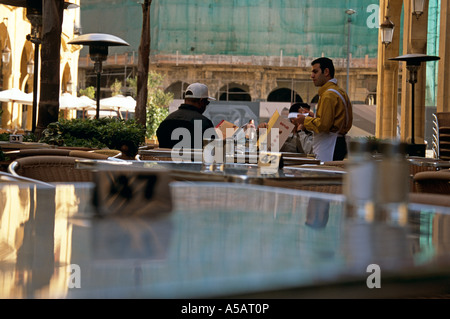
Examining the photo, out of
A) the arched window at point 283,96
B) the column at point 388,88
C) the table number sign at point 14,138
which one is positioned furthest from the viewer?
the arched window at point 283,96

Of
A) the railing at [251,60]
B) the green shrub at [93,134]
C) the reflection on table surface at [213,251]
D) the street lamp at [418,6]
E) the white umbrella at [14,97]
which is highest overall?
the railing at [251,60]

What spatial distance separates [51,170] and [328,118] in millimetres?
2852

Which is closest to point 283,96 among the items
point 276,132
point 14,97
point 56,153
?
point 14,97

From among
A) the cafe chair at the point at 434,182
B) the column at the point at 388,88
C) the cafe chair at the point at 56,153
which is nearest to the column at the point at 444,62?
the column at the point at 388,88

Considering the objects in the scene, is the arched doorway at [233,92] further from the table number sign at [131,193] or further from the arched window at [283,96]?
the table number sign at [131,193]

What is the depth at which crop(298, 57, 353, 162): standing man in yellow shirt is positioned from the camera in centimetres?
559

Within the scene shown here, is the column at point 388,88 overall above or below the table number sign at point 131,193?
above

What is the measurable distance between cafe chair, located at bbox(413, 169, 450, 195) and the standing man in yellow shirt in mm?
2385

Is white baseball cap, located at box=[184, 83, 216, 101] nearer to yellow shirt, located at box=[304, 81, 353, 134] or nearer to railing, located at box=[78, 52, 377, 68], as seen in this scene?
yellow shirt, located at box=[304, 81, 353, 134]

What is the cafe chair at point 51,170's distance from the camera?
3242 mm

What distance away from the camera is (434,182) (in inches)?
125

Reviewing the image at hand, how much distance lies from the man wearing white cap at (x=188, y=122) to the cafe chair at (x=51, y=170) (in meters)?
2.37

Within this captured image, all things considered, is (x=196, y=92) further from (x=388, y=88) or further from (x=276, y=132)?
(x=388, y=88)

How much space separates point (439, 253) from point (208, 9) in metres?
38.5
